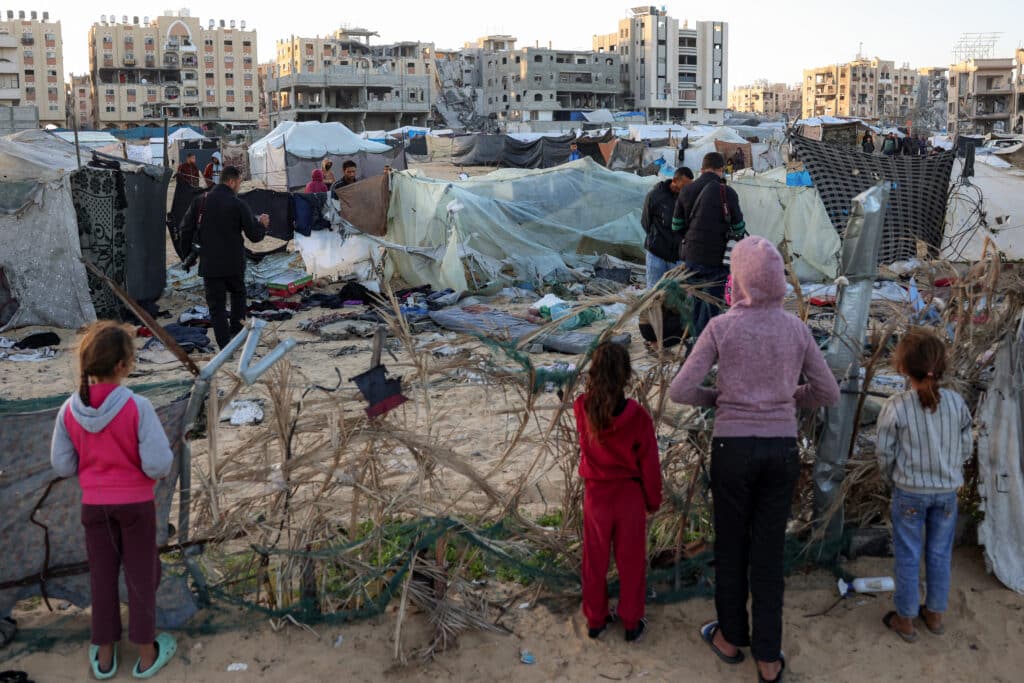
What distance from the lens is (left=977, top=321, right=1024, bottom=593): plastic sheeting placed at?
3.85 m

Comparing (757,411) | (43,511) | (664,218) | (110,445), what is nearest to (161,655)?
(43,511)

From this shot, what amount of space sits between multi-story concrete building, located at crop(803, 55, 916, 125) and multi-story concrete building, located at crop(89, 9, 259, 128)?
80991 millimetres

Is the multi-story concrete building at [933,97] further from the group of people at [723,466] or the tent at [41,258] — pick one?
the group of people at [723,466]

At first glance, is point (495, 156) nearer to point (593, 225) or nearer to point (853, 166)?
point (593, 225)

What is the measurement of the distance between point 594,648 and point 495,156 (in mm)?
36344

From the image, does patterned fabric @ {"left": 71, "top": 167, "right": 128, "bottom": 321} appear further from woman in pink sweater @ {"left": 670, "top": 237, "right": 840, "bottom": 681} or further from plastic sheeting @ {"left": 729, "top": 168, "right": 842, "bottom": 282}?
woman in pink sweater @ {"left": 670, "top": 237, "right": 840, "bottom": 681}

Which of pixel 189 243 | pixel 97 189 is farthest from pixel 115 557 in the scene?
Result: pixel 97 189

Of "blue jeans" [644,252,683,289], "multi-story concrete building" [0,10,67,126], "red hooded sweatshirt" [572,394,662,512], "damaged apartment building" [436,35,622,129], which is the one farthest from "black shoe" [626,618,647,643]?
"multi-story concrete building" [0,10,67,126]

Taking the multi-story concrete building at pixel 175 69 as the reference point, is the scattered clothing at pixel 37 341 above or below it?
below

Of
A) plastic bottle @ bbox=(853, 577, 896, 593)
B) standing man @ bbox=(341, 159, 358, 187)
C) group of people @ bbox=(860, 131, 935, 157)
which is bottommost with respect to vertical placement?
plastic bottle @ bbox=(853, 577, 896, 593)

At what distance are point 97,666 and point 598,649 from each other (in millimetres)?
1758

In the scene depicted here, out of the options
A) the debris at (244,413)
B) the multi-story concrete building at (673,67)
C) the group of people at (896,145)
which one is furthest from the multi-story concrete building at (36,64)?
the debris at (244,413)

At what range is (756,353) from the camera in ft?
10.2

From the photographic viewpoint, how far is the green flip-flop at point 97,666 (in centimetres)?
323
